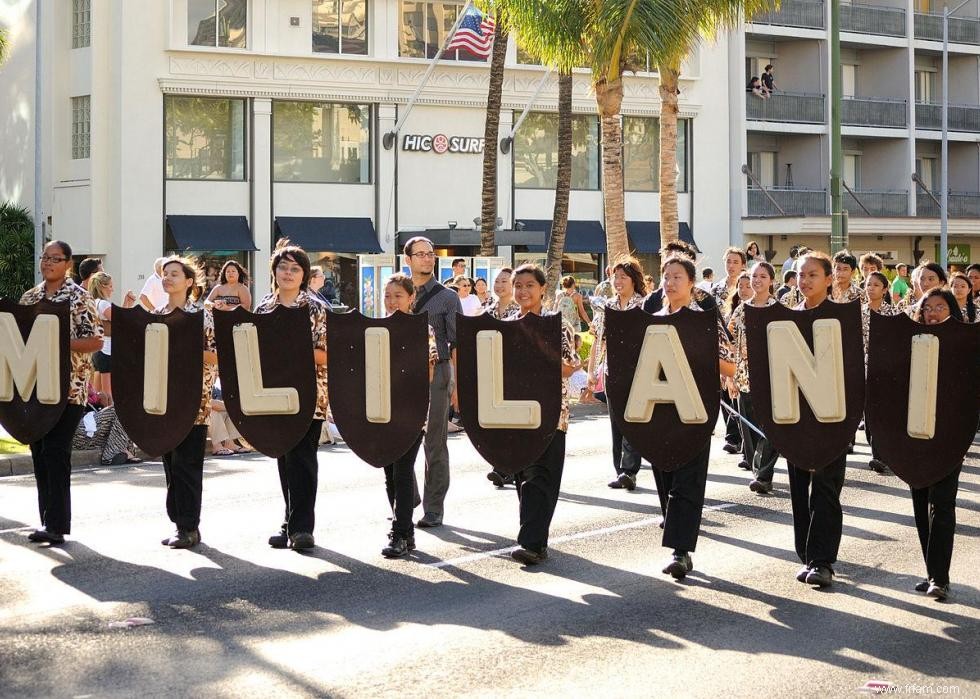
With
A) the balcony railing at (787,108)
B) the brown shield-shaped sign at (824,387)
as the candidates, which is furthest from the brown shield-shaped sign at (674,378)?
the balcony railing at (787,108)

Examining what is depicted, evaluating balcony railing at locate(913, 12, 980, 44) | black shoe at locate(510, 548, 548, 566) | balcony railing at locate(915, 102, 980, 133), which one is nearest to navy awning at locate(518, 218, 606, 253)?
balcony railing at locate(915, 102, 980, 133)

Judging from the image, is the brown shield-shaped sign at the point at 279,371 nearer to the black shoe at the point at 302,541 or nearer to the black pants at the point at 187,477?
the black pants at the point at 187,477

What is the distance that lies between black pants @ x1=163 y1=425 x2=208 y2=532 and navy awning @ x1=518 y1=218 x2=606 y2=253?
30.8 m

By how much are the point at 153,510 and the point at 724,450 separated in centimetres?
650

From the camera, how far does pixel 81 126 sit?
36.1 meters

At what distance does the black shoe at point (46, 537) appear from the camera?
9.16 m

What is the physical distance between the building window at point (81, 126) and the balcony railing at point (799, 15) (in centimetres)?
2078

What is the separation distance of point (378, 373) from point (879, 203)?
131 feet

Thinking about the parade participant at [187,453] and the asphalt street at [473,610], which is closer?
the asphalt street at [473,610]

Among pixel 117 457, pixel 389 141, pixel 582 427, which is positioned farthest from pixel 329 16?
pixel 117 457

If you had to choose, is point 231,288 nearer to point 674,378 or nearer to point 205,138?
point 674,378

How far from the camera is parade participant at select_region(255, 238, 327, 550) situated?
8.92m

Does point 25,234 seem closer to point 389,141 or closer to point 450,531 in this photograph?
point 389,141

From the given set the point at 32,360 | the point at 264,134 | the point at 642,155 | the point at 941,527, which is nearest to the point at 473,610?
the point at 941,527
